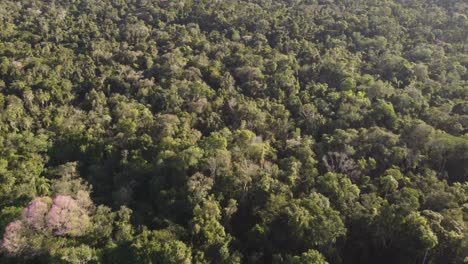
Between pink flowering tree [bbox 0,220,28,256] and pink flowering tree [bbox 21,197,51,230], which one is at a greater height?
pink flowering tree [bbox 21,197,51,230]

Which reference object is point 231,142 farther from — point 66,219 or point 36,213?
point 36,213

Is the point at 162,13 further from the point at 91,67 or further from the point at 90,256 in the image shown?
the point at 90,256

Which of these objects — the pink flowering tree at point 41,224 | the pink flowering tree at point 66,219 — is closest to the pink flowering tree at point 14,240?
the pink flowering tree at point 41,224

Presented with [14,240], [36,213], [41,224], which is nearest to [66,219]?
[41,224]

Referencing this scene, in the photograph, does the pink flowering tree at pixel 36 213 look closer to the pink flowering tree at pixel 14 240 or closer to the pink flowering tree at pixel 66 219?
the pink flowering tree at pixel 66 219

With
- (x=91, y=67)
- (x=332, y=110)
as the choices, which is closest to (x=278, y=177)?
(x=332, y=110)

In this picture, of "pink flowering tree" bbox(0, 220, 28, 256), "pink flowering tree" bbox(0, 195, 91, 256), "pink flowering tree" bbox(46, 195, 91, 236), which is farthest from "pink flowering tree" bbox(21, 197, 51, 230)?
"pink flowering tree" bbox(0, 220, 28, 256)

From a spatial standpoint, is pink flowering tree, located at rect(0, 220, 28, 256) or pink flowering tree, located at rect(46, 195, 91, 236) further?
pink flowering tree, located at rect(46, 195, 91, 236)

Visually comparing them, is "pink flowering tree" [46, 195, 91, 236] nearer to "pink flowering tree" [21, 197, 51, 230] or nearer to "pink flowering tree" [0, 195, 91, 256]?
"pink flowering tree" [0, 195, 91, 256]
